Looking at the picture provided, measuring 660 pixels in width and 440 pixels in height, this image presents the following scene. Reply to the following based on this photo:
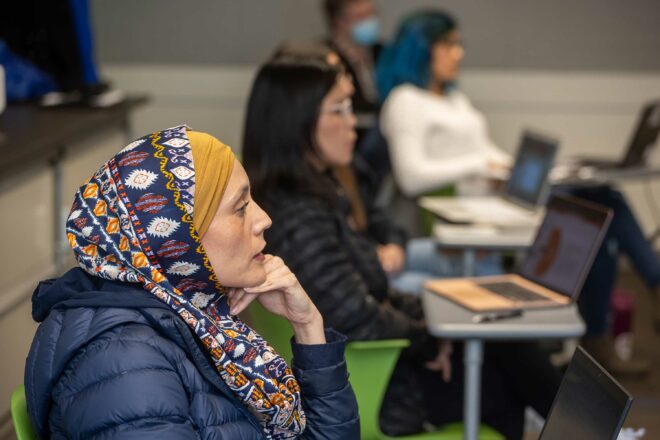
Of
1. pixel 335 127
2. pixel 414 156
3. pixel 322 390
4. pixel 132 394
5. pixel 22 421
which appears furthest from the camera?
pixel 414 156

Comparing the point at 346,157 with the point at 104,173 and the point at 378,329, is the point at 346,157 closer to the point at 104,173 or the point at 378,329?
the point at 378,329

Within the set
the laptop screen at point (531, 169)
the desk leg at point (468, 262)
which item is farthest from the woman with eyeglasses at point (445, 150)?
the desk leg at point (468, 262)

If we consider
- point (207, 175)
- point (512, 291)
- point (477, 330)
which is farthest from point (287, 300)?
point (512, 291)

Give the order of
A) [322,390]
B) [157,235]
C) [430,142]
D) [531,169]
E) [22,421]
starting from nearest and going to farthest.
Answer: [157,235]
[22,421]
[322,390]
[531,169]
[430,142]

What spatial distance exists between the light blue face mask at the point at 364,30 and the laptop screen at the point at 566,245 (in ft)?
8.50

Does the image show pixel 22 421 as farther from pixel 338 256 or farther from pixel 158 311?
pixel 338 256

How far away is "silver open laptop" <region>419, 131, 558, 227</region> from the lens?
3.68 m

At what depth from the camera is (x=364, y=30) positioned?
5.22 meters

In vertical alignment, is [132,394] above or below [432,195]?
above

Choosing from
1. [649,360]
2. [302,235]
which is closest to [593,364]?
[302,235]

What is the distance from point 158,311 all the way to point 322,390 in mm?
388

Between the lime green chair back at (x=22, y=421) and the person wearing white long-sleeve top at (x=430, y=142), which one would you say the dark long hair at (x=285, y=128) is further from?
the person wearing white long-sleeve top at (x=430, y=142)

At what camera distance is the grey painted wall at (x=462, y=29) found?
579cm

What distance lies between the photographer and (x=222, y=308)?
5.49ft
